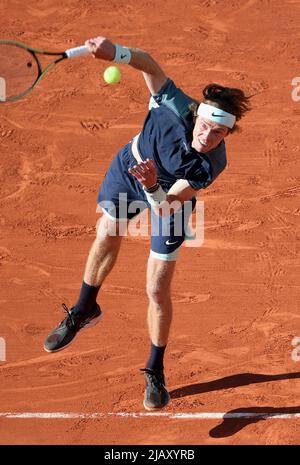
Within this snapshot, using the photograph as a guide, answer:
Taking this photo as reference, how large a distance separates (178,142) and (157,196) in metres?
0.46

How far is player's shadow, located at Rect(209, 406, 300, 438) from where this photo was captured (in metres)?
6.98

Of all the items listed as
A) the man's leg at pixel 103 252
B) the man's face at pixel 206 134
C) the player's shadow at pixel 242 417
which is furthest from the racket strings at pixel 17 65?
the player's shadow at pixel 242 417

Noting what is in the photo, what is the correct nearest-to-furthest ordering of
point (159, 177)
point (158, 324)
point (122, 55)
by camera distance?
point (122, 55) → point (159, 177) → point (158, 324)

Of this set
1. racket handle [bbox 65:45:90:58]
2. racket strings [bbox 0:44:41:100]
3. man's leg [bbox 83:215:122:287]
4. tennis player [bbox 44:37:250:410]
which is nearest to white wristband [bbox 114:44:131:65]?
tennis player [bbox 44:37:250:410]

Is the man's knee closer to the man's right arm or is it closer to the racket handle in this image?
the man's right arm

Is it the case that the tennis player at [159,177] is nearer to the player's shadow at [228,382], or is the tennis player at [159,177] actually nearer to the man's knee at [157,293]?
the man's knee at [157,293]

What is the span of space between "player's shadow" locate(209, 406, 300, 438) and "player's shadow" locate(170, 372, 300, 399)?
10.7 inches

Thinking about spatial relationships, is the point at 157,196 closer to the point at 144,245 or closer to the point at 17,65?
the point at 17,65

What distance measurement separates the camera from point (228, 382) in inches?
291

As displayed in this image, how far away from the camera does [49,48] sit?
409 inches

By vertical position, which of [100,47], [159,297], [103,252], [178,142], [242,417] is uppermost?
[100,47]

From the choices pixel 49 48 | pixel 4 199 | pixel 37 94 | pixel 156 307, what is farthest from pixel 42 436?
pixel 49 48

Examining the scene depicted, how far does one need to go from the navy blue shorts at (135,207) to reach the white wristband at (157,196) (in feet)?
1.26

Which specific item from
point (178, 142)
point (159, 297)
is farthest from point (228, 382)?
point (178, 142)
